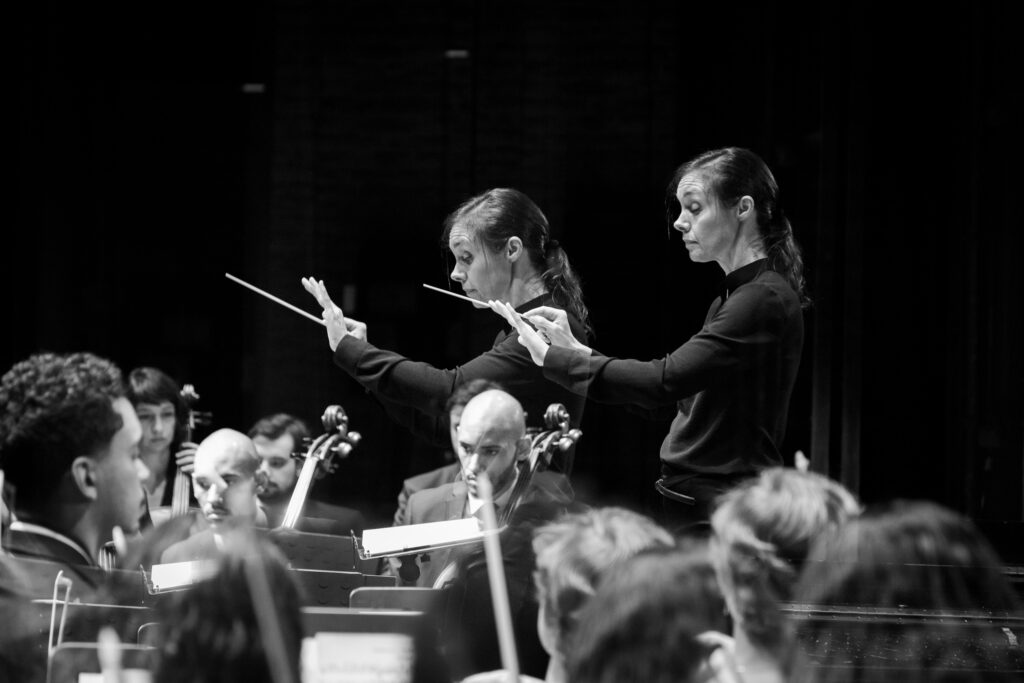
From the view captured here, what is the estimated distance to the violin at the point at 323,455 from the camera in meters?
2.82

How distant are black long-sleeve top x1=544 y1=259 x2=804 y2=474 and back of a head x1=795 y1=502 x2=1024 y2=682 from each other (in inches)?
15.6

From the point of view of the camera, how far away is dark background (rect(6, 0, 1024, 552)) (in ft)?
11.2

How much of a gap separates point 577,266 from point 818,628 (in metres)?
1.19

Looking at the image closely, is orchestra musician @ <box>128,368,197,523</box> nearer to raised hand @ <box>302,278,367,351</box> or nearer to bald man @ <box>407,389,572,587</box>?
raised hand @ <box>302,278,367,351</box>

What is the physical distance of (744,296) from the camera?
2.28 metres

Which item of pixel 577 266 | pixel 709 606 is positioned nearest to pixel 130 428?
pixel 709 606

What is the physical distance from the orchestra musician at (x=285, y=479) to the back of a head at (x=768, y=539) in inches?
51.2

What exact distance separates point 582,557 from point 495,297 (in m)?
1.13

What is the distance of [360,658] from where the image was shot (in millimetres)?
1546

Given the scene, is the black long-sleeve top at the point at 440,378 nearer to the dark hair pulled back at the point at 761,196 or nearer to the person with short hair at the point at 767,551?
the dark hair pulled back at the point at 761,196

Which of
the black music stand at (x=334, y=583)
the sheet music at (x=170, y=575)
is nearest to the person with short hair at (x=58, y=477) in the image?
the sheet music at (x=170, y=575)

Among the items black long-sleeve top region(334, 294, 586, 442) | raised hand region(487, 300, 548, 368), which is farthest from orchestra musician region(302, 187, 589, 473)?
raised hand region(487, 300, 548, 368)

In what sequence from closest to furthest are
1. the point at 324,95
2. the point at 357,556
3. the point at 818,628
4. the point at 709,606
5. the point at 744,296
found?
the point at 709,606 < the point at 818,628 < the point at 744,296 < the point at 357,556 < the point at 324,95

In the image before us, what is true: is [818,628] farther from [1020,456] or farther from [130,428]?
[1020,456]
